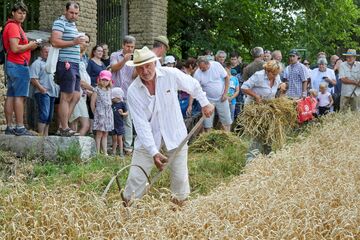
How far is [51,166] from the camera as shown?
845 cm

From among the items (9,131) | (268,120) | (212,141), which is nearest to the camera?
(268,120)

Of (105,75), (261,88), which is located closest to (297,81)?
(261,88)

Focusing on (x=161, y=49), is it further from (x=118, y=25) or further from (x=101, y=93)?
(x=118, y=25)

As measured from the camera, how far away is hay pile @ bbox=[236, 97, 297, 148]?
8.94 meters

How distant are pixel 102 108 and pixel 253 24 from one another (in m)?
11.3

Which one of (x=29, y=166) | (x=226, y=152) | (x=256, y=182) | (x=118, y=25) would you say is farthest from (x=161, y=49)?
(x=118, y=25)

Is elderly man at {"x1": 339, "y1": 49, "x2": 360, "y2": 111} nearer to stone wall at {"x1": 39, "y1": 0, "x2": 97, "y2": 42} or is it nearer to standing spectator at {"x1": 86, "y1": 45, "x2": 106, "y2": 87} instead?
stone wall at {"x1": 39, "y1": 0, "x2": 97, "y2": 42}

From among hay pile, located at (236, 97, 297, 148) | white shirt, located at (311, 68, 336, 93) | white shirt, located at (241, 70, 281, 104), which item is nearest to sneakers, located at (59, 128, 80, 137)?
hay pile, located at (236, 97, 297, 148)

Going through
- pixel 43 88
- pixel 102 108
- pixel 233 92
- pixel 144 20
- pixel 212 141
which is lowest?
pixel 212 141

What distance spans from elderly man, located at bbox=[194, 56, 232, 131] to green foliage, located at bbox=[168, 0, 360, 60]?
6.99m

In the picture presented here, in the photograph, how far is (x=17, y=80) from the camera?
8656mm

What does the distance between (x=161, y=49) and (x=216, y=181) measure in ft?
6.56

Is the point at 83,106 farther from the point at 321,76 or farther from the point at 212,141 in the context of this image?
the point at 321,76

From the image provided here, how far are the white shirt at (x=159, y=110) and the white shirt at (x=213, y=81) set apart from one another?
17.9 feet
